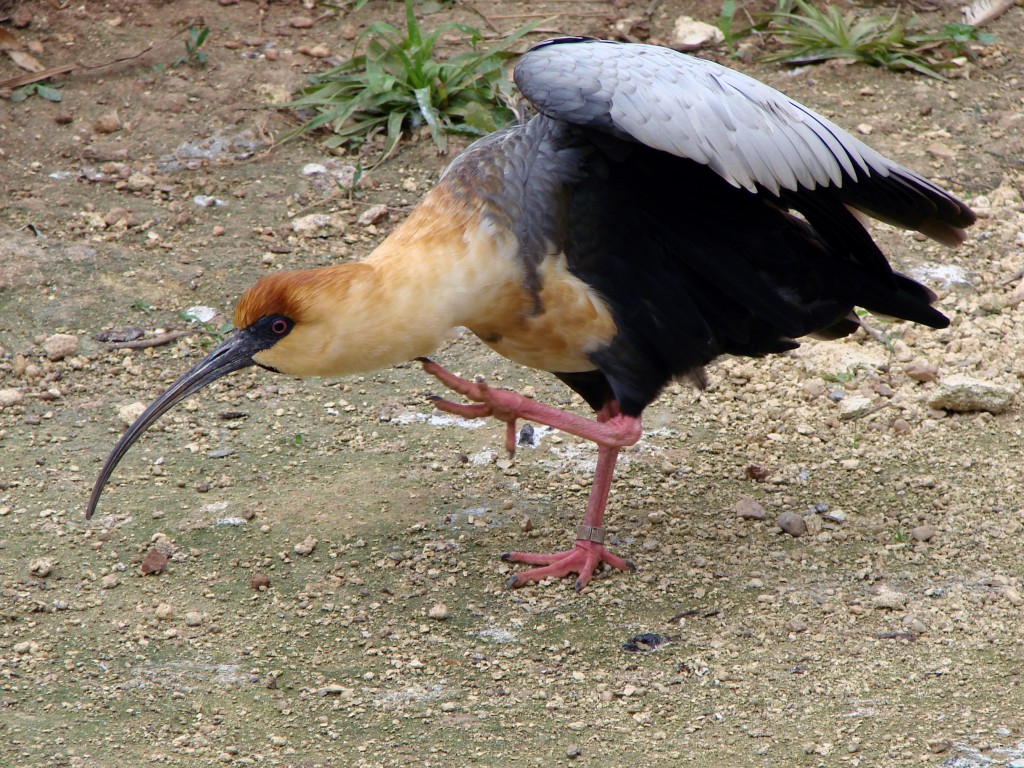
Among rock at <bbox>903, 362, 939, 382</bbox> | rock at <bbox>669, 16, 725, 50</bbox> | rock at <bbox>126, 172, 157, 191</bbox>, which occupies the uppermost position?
rock at <bbox>669, 16, 725, 50</bbox>

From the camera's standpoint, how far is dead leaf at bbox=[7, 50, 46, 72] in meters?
7.55

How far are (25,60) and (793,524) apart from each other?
5.50m

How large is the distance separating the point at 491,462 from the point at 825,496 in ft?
4.47

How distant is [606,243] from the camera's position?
409 cm

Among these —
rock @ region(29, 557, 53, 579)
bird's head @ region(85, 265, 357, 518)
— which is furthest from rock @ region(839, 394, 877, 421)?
rock @ region(29, 557, 53, 579)

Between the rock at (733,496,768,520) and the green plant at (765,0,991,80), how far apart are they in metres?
3.89

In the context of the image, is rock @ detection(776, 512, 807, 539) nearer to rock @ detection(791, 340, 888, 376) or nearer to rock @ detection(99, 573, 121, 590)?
rock @ detection(791, 340, 888, 376)

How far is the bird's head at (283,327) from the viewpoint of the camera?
3945mm

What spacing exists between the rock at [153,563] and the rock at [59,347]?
1633mm

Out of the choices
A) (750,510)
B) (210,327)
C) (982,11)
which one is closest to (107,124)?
(210,327)

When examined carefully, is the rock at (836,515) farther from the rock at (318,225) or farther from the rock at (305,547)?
the rock at (318,225)

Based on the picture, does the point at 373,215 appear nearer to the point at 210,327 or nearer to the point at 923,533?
the point at 210,327

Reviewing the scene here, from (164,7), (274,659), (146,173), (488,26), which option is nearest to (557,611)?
(274,659)

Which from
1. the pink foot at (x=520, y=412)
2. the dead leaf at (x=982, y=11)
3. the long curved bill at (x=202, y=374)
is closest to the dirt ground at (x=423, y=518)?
the long curved bill at (x=202, y=374)
